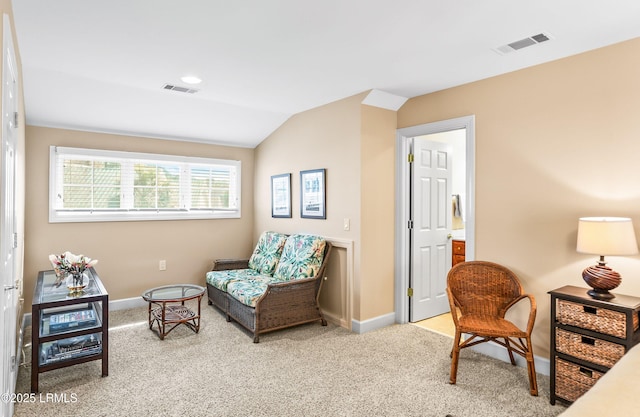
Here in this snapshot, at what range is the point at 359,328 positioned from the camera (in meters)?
3.60

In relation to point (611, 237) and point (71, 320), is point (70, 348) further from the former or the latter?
point (611, 237)

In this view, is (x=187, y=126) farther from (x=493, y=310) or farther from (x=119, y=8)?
(x=493, y=310)

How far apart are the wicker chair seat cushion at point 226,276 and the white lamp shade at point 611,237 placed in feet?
10.5

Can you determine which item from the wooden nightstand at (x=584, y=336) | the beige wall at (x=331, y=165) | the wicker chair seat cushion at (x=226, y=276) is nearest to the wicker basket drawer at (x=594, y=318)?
the wooden nightstand at (x=584, y=336)

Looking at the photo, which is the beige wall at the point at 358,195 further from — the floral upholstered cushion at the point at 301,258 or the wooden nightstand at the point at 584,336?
the wooden nightstand at the point at 584,336

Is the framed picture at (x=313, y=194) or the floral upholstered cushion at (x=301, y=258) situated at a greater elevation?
the framed picture at (x=313, y=194)

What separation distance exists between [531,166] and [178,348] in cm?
334

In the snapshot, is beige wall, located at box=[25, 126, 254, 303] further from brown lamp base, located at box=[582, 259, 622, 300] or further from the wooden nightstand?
brown lamp base, located at box=[582, 259, 622, 300]

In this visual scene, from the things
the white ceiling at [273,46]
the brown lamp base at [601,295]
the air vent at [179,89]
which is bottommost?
the brown lamp base at [601,295]

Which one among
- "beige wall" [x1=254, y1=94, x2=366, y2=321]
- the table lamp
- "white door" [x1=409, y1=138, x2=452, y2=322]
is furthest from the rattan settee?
the table lamp

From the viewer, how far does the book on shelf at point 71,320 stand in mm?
2695

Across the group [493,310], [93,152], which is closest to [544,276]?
[493,310]

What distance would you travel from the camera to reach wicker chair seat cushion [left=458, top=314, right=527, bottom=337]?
252 centimetres

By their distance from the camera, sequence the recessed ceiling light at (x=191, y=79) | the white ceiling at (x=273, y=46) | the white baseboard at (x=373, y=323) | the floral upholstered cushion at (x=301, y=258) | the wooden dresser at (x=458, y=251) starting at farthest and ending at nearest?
the wooden dresser at (x=458, y=251) < the floral upholstered cushion at (x=301, y=258) < the white baseboard at (x=373, y=323) < the recessed ceiling light at (x=191, y=79) < the white ceiling at (x=273, y=46)
